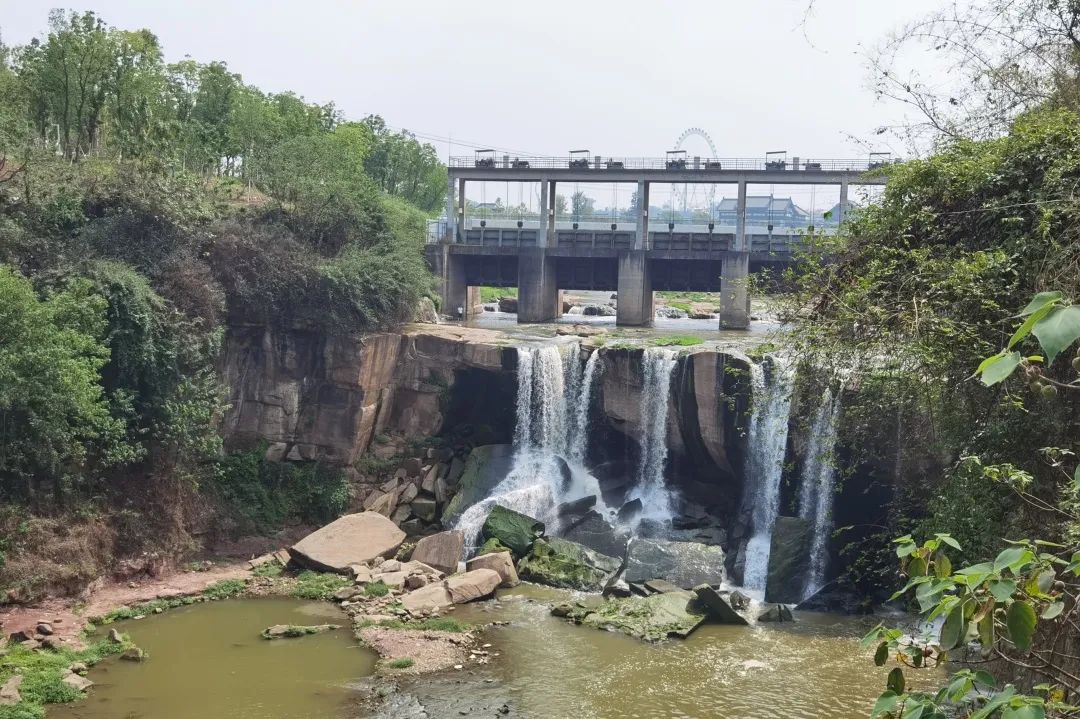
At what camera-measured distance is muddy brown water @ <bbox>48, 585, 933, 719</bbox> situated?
1525cm

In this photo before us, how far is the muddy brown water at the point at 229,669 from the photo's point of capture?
15258 mm

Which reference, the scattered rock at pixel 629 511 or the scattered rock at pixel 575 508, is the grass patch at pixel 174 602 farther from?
the scattered rock at pixel 629 511

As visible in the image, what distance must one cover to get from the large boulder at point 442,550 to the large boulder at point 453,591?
1.09 m

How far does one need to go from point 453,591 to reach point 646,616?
4.11 m

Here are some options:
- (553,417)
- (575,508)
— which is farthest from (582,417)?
(575,508)

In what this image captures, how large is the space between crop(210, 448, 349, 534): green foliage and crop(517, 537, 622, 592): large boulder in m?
5.70

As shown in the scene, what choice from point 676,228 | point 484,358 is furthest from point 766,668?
point 676,228

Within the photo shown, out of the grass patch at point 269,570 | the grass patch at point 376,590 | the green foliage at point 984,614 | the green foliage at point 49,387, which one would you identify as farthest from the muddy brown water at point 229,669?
the green foliage at point 984,614

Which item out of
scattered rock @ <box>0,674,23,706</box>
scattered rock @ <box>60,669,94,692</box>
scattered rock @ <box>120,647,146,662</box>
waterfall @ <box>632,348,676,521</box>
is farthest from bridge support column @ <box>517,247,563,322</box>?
scattered rock @ <box>0,674,23,706</box>

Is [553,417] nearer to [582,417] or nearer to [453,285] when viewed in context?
[582,417]

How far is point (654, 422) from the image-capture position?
2644cm

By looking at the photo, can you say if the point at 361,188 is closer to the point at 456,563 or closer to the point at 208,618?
the point at 456,563

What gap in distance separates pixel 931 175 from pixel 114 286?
17872 millimetres

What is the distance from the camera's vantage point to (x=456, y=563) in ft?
74.0
